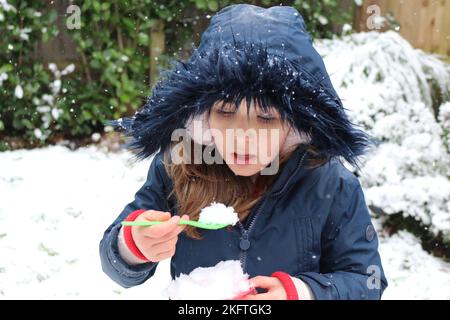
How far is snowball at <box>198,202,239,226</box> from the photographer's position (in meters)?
1.33

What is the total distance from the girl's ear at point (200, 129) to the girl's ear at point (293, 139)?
17cm

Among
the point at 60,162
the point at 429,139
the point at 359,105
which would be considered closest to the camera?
the point at 429,139

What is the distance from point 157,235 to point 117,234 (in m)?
0.18

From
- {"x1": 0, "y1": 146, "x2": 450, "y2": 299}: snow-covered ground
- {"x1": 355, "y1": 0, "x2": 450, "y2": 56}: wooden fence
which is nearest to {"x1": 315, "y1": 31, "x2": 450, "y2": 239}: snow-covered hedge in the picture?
{"x1": 0, "y1": 146, "x2": 450, "y2": 299}: snow-covered ground

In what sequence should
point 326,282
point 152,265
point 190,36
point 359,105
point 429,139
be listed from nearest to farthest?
point 326,282 < point 152,265 < point 429,139 < point 359,105 < point 190,36

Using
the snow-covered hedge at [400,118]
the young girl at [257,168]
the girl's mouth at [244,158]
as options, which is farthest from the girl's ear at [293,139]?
the snow-covered hedge at [400,118]

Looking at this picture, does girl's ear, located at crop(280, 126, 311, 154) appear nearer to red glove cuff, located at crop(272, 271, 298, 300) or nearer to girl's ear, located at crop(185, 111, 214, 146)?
girl's ear, located at crop(185, 111, 214, 146)

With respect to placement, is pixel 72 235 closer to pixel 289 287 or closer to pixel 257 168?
pixel 257 168

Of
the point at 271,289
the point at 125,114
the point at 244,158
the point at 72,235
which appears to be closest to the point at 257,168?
the point at 244,158

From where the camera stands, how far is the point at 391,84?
371 centimetres

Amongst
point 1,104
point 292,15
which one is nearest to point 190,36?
point 1,104

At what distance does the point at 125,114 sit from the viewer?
15.6ft

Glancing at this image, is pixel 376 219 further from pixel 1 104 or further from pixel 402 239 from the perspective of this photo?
pixel 1 104

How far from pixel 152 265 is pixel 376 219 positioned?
240 centimetres
